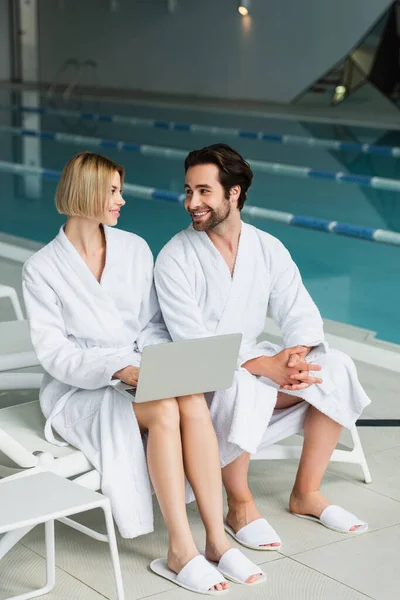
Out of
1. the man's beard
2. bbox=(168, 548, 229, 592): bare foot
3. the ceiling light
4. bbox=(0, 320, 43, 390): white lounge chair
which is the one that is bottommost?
bbox=(168, 548, 229, 592): bare foot

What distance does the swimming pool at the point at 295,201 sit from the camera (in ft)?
21.1

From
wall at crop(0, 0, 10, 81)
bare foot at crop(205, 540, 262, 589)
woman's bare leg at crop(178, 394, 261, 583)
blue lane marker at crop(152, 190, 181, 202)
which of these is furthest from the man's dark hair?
wall at crop(0, 0, 10, 81)

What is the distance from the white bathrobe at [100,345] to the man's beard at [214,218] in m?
0.17

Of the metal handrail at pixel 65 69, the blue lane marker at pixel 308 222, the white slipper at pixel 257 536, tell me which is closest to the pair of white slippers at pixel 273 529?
the white slipper at pixel 257 536

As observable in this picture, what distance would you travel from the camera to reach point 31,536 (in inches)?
108

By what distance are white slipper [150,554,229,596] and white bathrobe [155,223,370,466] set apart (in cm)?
32

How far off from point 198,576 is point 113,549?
297mm

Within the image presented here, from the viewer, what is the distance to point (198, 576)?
96.3 inches

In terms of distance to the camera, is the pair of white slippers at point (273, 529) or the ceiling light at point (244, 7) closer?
the pair of white slippers at point (273, 529)

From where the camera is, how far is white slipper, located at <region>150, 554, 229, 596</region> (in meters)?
2.43

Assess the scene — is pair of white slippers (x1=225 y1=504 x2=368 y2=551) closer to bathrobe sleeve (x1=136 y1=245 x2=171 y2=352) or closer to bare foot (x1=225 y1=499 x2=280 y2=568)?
bare foot (x1=225 y1=499 x2=280 y2=568)

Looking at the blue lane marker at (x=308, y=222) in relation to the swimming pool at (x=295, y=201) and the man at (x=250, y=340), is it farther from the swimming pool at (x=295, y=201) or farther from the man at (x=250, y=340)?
the man at (x=250, y=340)

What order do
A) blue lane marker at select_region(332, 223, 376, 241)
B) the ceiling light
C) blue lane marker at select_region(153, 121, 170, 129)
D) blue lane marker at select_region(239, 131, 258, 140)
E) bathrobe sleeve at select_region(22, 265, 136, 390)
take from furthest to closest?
the ceiling light
blue lane marker at select_region(153, 121, 170, 129)
blue lane marker at select_region(239, 131, 258, 140)
blue lane marker at select_region(332, 223, 376, 241)
bathrobe sleeve at select_region(22, 265, 136, 390)

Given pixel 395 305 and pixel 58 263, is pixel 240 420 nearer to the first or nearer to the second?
pixel 58 263
